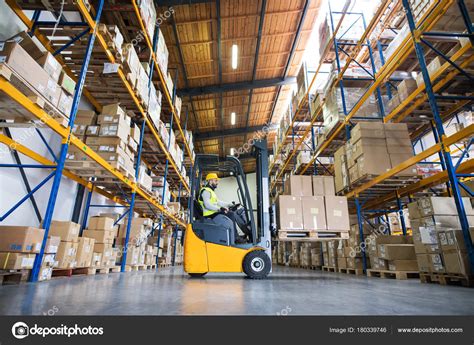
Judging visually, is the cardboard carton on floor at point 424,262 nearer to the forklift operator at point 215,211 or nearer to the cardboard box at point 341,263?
the cardboard box at point 341,263

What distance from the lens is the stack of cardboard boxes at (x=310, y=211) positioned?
15.9 feet

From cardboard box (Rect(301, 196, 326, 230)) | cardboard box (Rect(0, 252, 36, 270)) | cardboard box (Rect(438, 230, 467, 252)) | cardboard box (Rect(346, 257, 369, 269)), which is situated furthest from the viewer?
cardboard box (Rect(346, 257, 369, 269))

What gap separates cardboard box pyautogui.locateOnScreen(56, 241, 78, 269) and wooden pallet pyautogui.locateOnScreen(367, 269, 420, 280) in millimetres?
5693

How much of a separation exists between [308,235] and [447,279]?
6.75 feet

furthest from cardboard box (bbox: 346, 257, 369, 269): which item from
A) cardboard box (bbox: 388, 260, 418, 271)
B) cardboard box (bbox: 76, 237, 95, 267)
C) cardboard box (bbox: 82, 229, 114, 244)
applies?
cardboard box (bbox: 76, 237, 95, 267)

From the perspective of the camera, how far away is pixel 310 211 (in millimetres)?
4949

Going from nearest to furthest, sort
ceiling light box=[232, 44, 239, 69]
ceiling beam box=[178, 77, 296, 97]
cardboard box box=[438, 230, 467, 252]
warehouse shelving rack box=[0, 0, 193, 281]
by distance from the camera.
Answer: warehouse shelving rack box=[0, 0, 193, 281], cardboard box box=[438, 230, 467, 252], ceiling light box=[232, 44, 239, 69], ceiling beam box=[178, 77, 296, 97]

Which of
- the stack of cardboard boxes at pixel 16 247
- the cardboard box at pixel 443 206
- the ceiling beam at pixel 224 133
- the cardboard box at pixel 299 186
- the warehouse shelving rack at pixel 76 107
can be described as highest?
the ceiling beam at pixel 224 133

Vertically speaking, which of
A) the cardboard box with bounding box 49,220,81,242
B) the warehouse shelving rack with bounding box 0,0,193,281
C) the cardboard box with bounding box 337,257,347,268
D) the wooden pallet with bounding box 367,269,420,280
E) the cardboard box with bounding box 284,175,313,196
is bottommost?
the wooden pallet with bounding box 367,269,420,280

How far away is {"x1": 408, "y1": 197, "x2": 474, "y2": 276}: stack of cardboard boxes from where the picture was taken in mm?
3572

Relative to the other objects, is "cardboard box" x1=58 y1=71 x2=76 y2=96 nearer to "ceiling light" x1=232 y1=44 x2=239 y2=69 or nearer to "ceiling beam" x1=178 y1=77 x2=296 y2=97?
"ceiling light" x1=232 y1=44 x2=239 y2=69

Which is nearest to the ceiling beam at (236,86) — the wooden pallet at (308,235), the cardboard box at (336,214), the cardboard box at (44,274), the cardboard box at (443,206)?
the cardboard box at (336,214)

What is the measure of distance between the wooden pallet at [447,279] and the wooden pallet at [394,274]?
761 millimetres

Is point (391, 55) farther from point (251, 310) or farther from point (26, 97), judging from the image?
point (26, 97)
